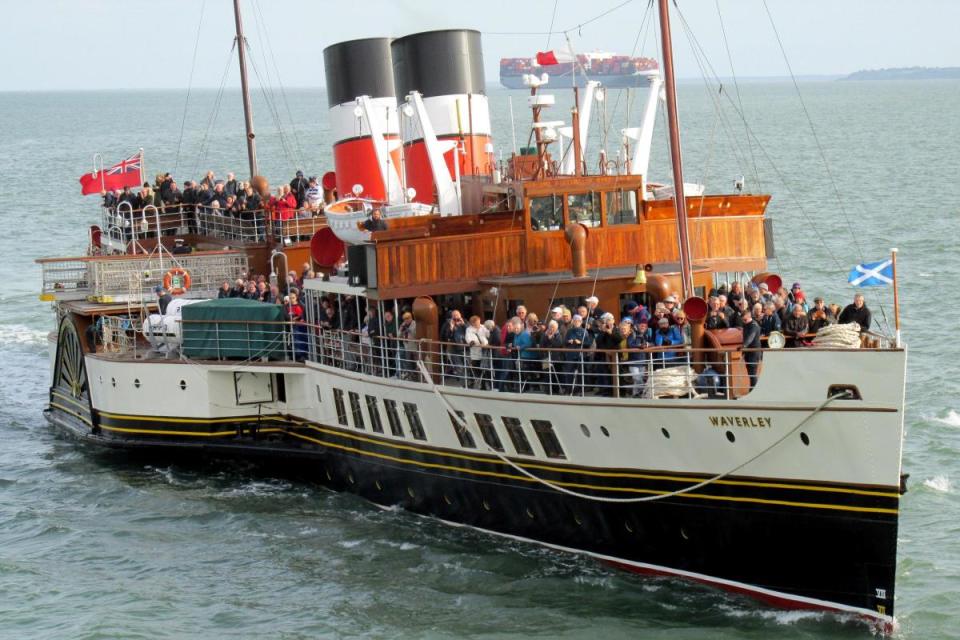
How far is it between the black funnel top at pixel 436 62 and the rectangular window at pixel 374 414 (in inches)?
375

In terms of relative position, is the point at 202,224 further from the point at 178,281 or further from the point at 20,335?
the point at 20,335

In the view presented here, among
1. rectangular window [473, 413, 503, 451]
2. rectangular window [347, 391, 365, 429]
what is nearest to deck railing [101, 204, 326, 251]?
rectangular window [347, 391, 365, 429]

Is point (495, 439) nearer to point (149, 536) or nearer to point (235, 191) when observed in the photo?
point (149, 536)

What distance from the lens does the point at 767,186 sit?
257 feet

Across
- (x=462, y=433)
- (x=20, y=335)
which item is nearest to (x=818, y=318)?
(x=462, y=433)

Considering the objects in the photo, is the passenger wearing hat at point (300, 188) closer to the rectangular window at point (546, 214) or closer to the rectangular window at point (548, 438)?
the rectangular window at point (546, 214)

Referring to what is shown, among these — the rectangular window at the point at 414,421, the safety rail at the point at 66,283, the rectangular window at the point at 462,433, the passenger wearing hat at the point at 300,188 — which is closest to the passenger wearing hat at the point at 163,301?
the safety rail at the point at 66,283

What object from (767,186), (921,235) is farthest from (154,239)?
(767,186)

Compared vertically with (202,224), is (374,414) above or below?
below

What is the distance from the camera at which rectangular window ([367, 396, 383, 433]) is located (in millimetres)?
24844

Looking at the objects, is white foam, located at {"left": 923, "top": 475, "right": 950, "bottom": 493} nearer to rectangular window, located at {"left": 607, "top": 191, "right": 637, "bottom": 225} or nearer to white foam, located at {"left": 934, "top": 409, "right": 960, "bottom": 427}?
white foam, located at {"left": 934, "top": 409, "right": 960, "bottom": 427}

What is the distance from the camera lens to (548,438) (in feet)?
71.8

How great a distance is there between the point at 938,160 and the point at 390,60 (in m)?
65.2

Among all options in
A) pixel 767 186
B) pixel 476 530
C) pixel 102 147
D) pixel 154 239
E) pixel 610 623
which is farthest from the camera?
pixel 102 147
